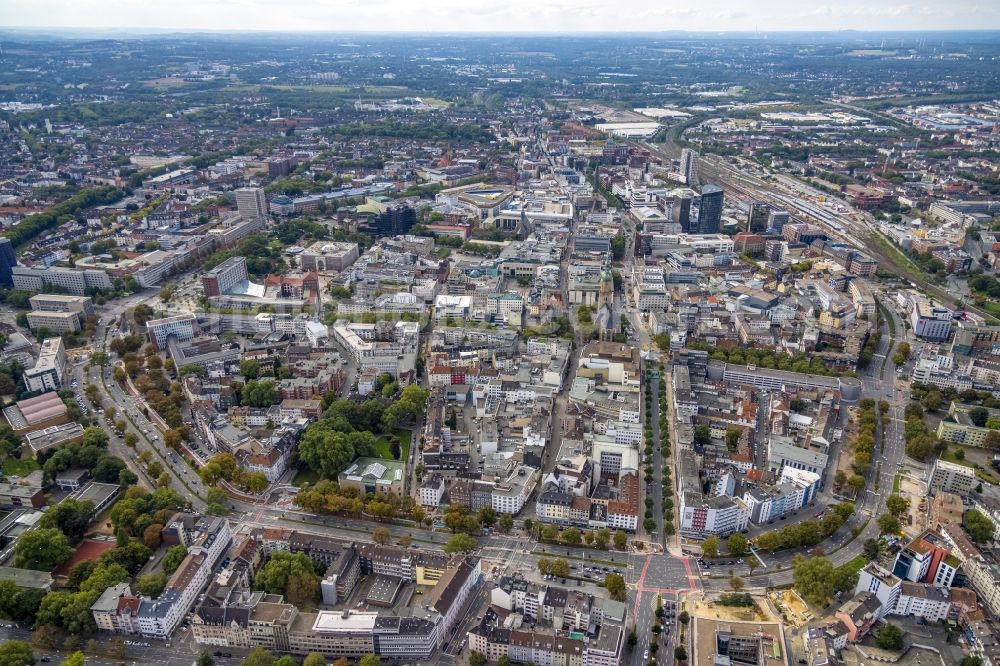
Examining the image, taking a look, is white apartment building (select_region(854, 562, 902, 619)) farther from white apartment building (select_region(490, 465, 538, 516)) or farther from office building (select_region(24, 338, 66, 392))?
office building (select_region(24, 338, 66, 392))

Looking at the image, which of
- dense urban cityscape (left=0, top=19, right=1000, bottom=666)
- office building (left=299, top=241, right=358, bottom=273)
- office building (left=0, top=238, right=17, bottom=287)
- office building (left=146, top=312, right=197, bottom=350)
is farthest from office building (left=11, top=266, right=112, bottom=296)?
office building (left=299, top=241, right=358, bottom=273)

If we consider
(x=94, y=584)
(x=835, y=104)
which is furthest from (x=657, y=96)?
(x=94, y=584)

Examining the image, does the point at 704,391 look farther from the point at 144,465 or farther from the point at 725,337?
the point at 144,465

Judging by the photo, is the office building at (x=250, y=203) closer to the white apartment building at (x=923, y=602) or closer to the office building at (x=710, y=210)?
the office building at (x=710, y=210)

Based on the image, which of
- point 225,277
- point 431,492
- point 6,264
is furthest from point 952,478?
point 6,264

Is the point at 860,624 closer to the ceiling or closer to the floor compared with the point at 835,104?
closer to the floor

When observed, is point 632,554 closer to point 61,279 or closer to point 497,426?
point 497,426

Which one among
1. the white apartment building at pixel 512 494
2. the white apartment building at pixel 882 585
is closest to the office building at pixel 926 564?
the white apartment building at pixel 882 585
